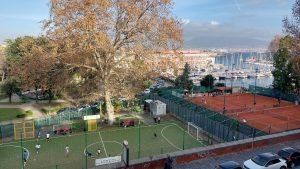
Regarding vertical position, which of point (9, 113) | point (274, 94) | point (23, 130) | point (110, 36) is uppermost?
point (110, 36)

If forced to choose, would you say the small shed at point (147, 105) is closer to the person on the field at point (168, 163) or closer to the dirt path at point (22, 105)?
the dirt path at point (22, 105)

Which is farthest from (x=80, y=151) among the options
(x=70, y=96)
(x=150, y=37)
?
(x=70, y=96)

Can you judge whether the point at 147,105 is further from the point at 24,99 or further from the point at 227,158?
the point at 227,158

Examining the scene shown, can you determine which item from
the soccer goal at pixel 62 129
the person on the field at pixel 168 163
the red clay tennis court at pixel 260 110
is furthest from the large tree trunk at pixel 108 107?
the person on the field at pixel 168 163

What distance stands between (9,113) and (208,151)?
35.6m

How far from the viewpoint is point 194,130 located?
122ft

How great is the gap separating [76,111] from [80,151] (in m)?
12.9

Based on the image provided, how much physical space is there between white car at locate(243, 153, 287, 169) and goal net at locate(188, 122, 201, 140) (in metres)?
15.7

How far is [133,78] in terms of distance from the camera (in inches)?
1521

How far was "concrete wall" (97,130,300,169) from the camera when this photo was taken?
1852 centimetres

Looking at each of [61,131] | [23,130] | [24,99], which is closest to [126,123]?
[61,131]

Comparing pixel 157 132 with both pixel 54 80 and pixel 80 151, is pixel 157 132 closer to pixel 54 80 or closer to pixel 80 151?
pixel 80 151

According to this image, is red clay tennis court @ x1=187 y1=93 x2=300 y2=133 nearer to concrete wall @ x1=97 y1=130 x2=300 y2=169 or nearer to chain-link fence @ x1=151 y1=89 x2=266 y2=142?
chain-link fence @ x1=151 y1=89 x2=266 y2=142

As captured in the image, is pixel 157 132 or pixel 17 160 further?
pixel 157 132
